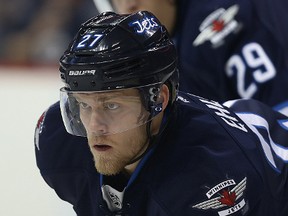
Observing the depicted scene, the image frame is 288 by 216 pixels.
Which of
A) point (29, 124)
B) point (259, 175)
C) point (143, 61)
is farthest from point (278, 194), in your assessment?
point (29, 124)

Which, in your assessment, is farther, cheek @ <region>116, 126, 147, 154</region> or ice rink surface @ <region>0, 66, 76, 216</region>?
ice rink surface @ <region>0, 66, 76, 216</region>

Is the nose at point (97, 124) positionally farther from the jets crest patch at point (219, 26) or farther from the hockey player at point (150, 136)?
the jets crest patch at point (219, 26)

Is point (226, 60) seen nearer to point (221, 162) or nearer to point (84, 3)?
point (221, 162)

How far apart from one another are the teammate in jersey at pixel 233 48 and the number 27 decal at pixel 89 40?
747 mm

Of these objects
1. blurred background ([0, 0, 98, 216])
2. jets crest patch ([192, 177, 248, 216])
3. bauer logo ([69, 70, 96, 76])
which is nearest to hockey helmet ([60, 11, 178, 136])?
bauer logo ([69, 70, 96, 76])

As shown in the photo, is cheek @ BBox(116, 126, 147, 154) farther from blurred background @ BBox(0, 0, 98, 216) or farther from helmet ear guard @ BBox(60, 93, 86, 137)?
blurred background @ BBox(0, 0, 98, 216)

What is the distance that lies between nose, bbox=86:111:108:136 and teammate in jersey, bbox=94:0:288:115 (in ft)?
2.38

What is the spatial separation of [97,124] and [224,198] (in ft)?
0.78

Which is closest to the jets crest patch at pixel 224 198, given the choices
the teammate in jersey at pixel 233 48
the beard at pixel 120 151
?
the beard at pixel 120 151

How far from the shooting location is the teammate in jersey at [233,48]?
1999mm

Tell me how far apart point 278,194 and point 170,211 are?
0.23 m

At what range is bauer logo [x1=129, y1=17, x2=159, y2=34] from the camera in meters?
1.33

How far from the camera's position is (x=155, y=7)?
2135mm

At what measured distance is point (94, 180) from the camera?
1.46m
